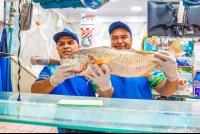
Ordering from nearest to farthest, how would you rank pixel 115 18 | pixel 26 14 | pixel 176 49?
pixel 176 49 < pixel 26 14 < pixel 115 18

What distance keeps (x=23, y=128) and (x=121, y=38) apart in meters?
1.27

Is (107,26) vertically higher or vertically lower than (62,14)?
lower

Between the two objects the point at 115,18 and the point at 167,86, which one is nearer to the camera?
the point at 167,86

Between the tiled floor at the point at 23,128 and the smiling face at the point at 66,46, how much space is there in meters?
1.06

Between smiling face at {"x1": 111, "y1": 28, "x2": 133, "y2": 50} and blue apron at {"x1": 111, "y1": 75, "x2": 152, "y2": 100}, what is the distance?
374mm

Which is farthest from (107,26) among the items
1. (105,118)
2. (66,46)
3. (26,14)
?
(105,118)

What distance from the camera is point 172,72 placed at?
1.33m

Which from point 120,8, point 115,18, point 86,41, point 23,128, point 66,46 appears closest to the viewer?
point 23,128

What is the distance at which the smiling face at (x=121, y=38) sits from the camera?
167 centimetres

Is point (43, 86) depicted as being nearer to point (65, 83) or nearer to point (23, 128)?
point (65, 83)

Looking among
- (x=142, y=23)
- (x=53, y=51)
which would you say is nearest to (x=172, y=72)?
(x=53, y=51)

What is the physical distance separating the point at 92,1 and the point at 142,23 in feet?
19.7

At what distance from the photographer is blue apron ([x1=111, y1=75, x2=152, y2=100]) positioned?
64.3 inches

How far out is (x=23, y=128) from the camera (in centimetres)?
75
